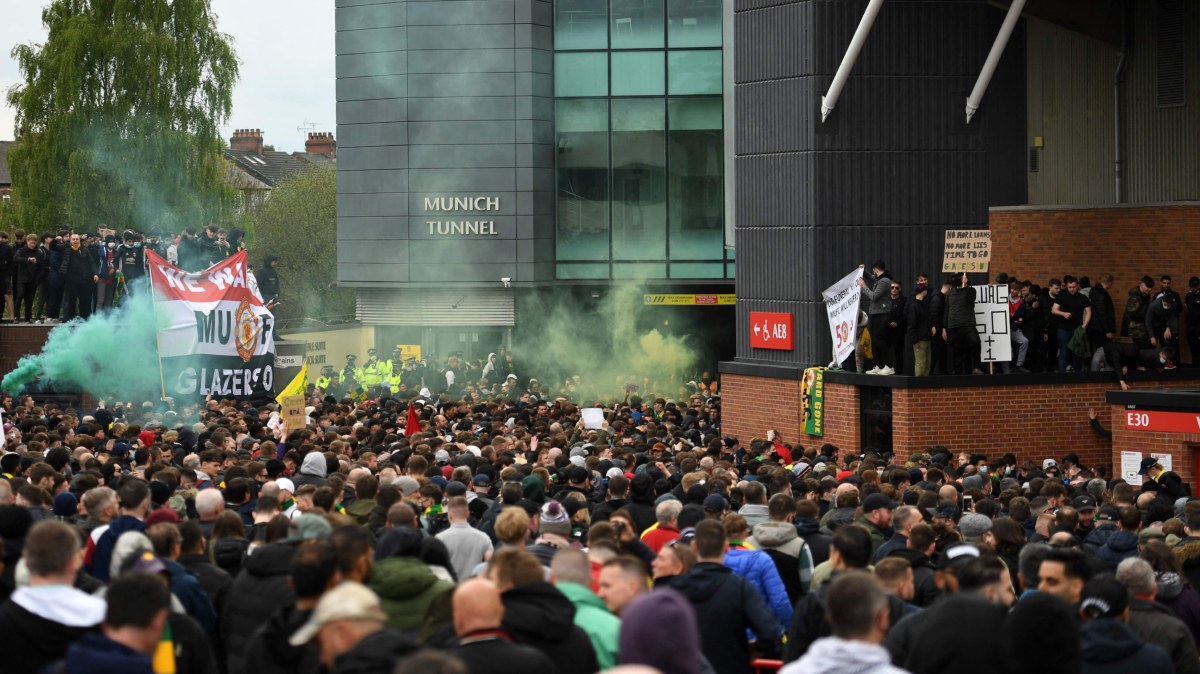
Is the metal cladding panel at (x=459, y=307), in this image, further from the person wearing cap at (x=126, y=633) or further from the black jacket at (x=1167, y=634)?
the person wearing cap at (x=126, y=633)

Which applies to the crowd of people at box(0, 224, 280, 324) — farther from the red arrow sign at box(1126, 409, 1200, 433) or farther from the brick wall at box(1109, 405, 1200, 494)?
the red arrow sign at box(1126, 409, 1200, 433)

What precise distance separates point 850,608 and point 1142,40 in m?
23.1

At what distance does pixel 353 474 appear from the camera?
12.2 meters

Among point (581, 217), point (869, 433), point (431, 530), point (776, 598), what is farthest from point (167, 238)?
point (776, 598)

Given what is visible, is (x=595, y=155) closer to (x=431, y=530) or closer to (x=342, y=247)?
(x=342, y=247)

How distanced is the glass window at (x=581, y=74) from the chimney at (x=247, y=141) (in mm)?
59383

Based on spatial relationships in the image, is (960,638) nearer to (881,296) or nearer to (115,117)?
(881,296)

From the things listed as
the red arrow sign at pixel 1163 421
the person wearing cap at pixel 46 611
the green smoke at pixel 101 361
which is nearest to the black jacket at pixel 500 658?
the person wearing cap at pixel 46 611

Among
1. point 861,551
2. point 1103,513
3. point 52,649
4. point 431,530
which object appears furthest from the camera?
point 1103,513

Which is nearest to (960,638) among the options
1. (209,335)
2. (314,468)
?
(314,468)

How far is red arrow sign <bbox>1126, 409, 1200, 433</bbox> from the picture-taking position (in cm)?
1998

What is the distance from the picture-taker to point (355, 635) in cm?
591

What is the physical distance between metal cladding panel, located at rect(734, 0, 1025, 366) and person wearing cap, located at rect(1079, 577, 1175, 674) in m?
16.9

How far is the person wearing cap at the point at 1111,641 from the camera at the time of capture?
7125mm
